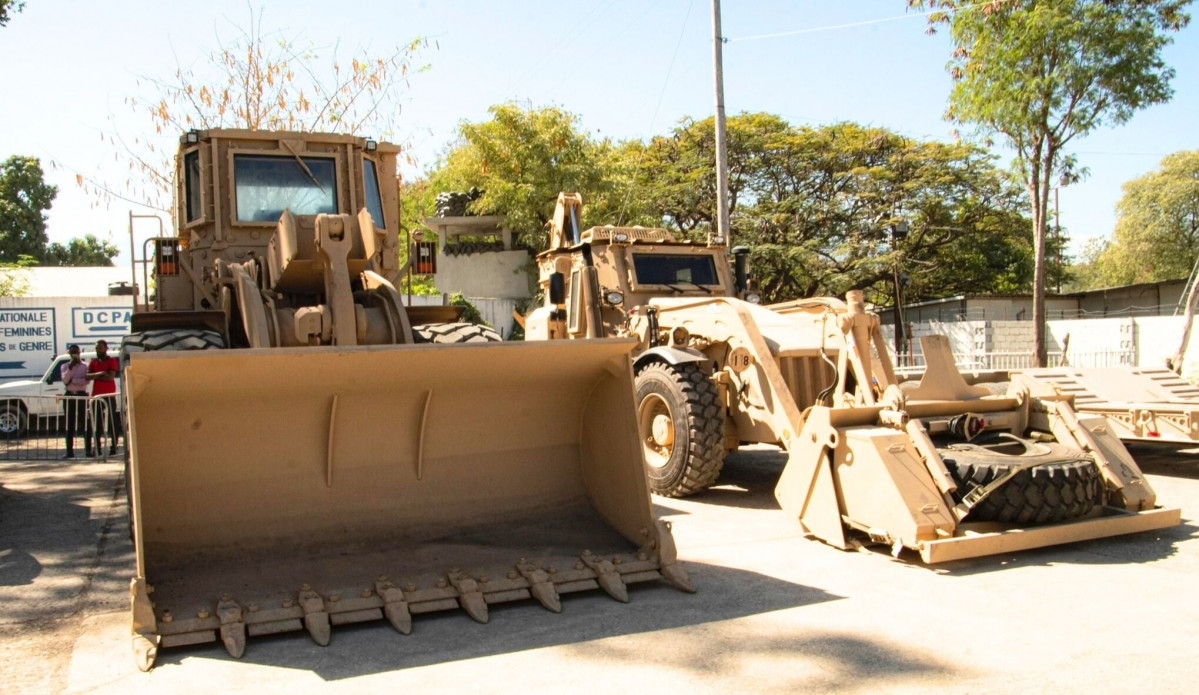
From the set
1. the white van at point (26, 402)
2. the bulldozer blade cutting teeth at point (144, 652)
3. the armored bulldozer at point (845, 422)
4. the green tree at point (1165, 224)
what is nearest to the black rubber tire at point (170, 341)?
the bulldozer blade cutting teeth at point (144, 652)

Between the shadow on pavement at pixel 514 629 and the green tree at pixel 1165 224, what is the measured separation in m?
41.0

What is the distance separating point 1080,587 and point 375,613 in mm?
3831

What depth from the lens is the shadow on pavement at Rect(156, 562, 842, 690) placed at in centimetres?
428

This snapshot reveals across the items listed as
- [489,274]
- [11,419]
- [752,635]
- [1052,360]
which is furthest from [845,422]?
[489,274]

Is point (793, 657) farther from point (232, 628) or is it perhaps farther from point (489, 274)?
point (489, 274)

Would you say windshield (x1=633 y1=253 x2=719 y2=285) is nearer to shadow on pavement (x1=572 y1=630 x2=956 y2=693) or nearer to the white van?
shadow on pavement (x1=572 y1=630 x2=956 y2=693)

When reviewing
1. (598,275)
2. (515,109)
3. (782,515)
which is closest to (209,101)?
(515,109)

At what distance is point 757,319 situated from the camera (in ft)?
28.0

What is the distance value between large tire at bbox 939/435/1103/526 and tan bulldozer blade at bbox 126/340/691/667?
6.61 ft

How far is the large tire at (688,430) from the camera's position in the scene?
781 centimetres

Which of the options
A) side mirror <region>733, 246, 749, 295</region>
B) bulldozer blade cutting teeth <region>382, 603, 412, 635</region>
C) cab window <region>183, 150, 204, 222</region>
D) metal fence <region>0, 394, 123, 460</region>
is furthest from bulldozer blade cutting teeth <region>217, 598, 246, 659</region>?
metal fence <region>0, 394, 123, 460</region>

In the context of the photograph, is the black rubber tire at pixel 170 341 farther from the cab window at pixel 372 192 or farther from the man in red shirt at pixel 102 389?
the man in red shirt at pixel 102 389

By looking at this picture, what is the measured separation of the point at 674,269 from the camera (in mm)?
9844

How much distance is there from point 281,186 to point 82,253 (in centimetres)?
5144
